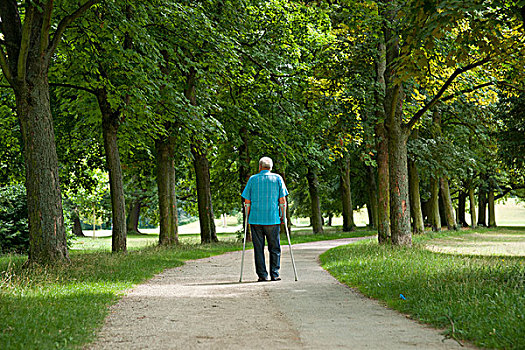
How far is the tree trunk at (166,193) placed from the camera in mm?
19766

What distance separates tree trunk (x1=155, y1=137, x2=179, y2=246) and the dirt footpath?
1020cm

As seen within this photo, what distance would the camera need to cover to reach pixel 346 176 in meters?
36.0

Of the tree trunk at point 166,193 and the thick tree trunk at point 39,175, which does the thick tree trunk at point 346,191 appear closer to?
the tree trunk at point 166,193

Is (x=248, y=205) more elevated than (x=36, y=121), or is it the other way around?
(x=36, y=121)

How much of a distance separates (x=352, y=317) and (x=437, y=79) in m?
12.4

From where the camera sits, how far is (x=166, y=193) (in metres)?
19.9

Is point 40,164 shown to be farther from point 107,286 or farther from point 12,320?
point 12,320

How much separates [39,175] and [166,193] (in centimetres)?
945

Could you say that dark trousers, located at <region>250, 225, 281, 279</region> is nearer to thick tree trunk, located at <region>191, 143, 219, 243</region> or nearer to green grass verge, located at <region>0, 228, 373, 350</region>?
green grass verge, located at <region>0, 228, 373, 350</region>

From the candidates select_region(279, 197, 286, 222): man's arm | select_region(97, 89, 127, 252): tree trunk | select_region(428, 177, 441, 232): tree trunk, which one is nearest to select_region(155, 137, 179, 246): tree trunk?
select_region(97, 89, 127, 252): tree trunk

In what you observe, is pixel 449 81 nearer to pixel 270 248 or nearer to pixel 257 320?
pixel 270 248

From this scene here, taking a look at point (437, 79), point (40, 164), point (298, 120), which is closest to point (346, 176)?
point (298, 120)

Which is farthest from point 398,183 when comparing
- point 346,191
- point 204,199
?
point 346,191

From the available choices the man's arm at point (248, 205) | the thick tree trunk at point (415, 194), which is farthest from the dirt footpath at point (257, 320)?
the thick tree trunk at point (415, 194)
